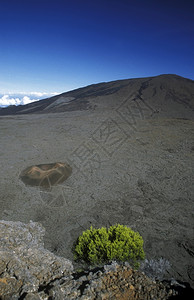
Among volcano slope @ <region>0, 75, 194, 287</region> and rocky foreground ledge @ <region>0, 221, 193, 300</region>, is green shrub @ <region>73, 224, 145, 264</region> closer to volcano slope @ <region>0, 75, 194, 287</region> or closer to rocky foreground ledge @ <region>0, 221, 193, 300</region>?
rocky foreground ledge @ <region>0, 221, 193, 300</region>

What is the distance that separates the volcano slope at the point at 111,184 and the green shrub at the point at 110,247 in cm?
92

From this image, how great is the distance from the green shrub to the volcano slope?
0.92m

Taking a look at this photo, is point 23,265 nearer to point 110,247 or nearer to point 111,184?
point 110,247

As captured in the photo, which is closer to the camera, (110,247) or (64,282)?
(64,282)

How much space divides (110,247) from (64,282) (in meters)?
1.65

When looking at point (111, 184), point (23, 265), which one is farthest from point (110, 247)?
point (111, 184)

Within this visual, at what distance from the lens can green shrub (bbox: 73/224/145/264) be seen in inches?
179

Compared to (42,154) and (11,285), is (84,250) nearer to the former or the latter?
(11,285)

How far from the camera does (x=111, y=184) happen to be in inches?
396

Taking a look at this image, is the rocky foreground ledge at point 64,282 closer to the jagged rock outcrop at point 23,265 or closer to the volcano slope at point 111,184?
the jagged rock outcrop at point 23,265

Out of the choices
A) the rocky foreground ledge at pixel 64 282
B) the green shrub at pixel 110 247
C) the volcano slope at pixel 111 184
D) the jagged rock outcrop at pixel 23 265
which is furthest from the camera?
the volcano slope at pixel 111 184

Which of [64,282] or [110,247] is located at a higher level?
Answer: [64,282]

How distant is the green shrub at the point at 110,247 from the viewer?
4.55 m

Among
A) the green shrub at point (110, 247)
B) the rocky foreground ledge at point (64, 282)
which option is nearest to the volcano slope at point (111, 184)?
the green shrub at point (110, 247)
